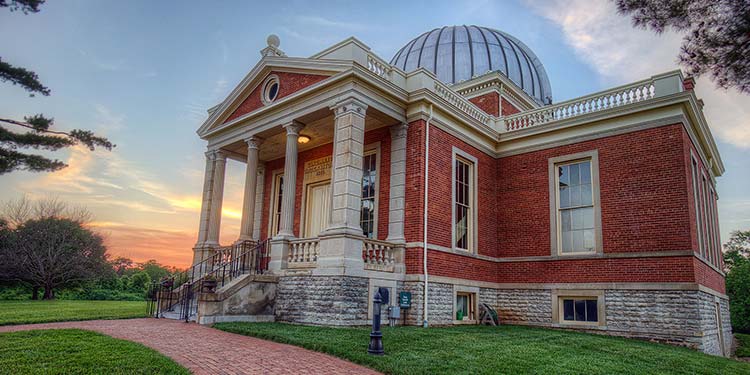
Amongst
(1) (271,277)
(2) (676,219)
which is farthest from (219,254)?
(2) (676,219)

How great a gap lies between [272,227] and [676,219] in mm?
11903

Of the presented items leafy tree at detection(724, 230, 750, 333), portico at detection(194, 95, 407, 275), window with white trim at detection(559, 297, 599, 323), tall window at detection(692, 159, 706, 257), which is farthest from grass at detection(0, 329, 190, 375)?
leafy tree at detection(724, 230, 750, 333)

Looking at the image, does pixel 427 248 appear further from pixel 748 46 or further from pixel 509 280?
pixel 748 46

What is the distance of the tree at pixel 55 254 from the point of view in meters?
24.6

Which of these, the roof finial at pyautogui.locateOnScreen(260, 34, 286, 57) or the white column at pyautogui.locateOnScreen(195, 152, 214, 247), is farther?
the white column at pyautogui.locateOnScreen(195, 152, 214, 247)

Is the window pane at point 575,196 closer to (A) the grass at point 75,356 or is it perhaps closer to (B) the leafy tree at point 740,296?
(A) the grass at point 75,356

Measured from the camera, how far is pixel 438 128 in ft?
42.7

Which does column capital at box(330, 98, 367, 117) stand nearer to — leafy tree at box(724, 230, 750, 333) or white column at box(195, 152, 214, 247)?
white column at box(195, 152, 214, 247)

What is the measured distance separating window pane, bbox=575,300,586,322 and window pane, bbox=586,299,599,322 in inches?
3.4

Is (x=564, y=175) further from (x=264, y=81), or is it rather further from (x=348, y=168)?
(x=264, y=81)

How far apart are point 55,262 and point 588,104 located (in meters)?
25.9

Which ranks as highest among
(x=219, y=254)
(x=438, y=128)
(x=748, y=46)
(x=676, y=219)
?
(x=438, y=128)

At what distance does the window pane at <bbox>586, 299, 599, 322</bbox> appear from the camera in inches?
489

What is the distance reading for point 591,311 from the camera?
12.6m
